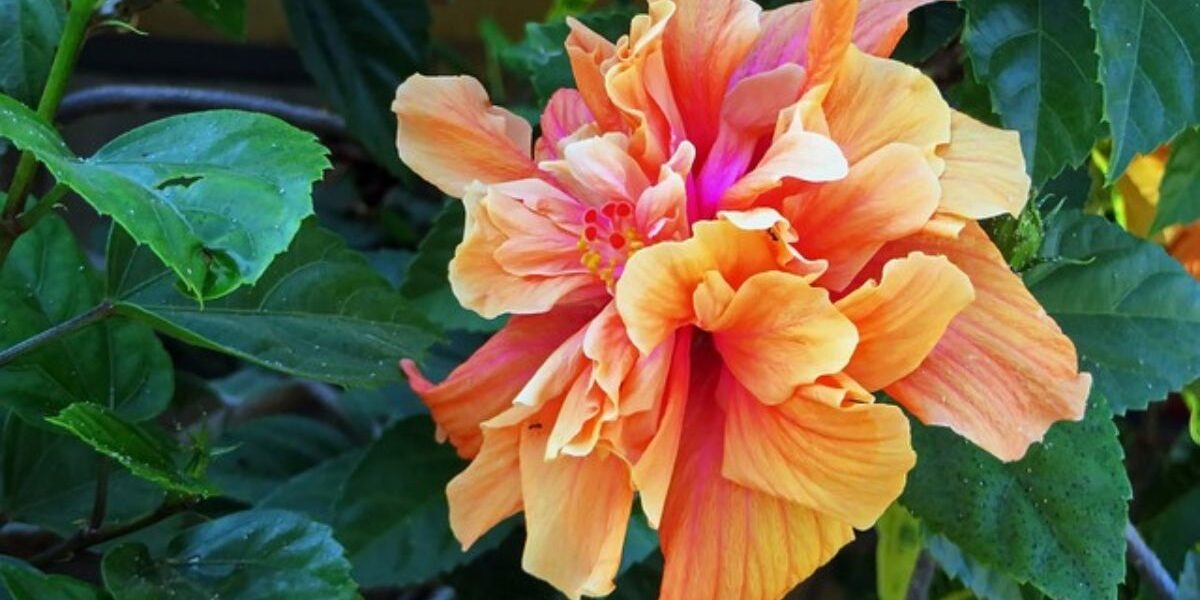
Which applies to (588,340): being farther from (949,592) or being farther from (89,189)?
(949,592)

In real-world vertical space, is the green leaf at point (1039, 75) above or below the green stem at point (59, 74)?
below

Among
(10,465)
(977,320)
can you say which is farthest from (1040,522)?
(10,465)

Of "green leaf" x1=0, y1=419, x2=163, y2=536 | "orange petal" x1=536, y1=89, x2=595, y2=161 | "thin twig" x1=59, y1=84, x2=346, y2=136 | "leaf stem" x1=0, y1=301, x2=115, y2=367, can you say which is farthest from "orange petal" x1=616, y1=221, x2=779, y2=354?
"thin twig" x1=59, y1=84, x2=346, y2=136

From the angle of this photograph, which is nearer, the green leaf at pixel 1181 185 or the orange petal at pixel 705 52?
the orange petal at pixel 705 52

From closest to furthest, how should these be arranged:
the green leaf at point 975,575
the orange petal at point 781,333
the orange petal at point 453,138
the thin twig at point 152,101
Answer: the orange petal at point 781,333
the orange petal at point 453,138
the green leaf at point 975,575
the thin twig at point 152,101

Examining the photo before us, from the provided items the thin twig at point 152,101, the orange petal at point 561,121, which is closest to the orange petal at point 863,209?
the orange petal at point 561,121

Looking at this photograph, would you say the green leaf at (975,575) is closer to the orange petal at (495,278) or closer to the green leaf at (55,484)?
the orange petal at (495,278)

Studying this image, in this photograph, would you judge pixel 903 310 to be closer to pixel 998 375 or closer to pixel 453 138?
pixel 998 375

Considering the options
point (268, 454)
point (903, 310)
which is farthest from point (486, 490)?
point (268, 454)
